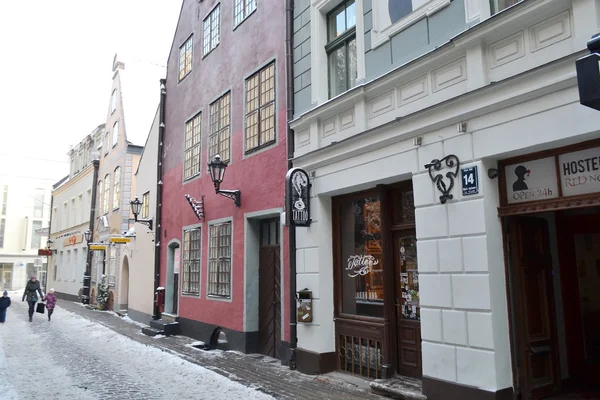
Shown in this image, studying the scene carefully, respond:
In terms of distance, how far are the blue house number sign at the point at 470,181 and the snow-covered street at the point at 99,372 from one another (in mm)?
4071

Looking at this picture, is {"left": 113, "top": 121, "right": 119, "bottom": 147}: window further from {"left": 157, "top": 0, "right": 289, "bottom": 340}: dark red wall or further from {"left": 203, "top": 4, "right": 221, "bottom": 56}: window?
{"left": 203, "top": 4, "right": 221, "bottom": 56}: window

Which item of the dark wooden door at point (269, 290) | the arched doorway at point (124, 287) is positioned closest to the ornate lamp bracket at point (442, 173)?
the dark wooden door at point (269, 290)

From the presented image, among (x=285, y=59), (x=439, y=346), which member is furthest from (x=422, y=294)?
(x=285, y=59)

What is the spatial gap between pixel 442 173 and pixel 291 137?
3891 mm

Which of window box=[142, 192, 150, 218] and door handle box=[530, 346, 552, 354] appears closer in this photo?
door handle box=[530, 346, 552, 354]

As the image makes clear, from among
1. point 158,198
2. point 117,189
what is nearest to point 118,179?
point 117,189

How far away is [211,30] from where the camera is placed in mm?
13789

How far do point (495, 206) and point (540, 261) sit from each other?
1087mm

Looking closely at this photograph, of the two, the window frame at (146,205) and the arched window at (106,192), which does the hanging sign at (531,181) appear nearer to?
the window frame at (146,205)

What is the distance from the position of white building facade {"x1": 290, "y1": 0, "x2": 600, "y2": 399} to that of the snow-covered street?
1.99 m

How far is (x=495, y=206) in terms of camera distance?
5.75 meters

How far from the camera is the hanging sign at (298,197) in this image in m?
8.42

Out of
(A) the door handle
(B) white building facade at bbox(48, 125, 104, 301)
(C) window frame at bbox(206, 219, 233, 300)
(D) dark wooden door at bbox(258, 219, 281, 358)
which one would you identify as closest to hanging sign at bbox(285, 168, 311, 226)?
(D) dark wooden door at bbox(258, 219, 281, 358)

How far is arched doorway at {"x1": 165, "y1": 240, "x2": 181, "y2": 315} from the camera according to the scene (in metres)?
15.0
